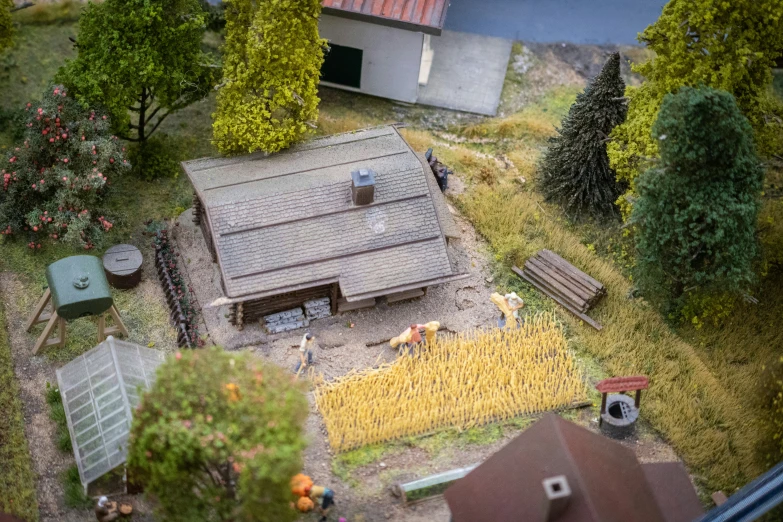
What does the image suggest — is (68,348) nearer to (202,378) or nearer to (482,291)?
(202,378)

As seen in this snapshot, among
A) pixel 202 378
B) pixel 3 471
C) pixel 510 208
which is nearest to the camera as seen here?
pixel 202 378

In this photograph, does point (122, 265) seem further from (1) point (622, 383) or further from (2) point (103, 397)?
(1) point (622, 383)

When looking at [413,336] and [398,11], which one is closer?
[413,336]

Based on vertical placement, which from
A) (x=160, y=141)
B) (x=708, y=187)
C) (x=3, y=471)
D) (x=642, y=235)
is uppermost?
(x=708, y=187)

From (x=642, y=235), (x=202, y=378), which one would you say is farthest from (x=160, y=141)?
(x=642, y=235)

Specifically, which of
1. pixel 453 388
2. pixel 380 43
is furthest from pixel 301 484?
pixel 380 43

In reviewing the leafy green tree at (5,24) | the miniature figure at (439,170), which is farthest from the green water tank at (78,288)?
the miniature figure at (439,170)
